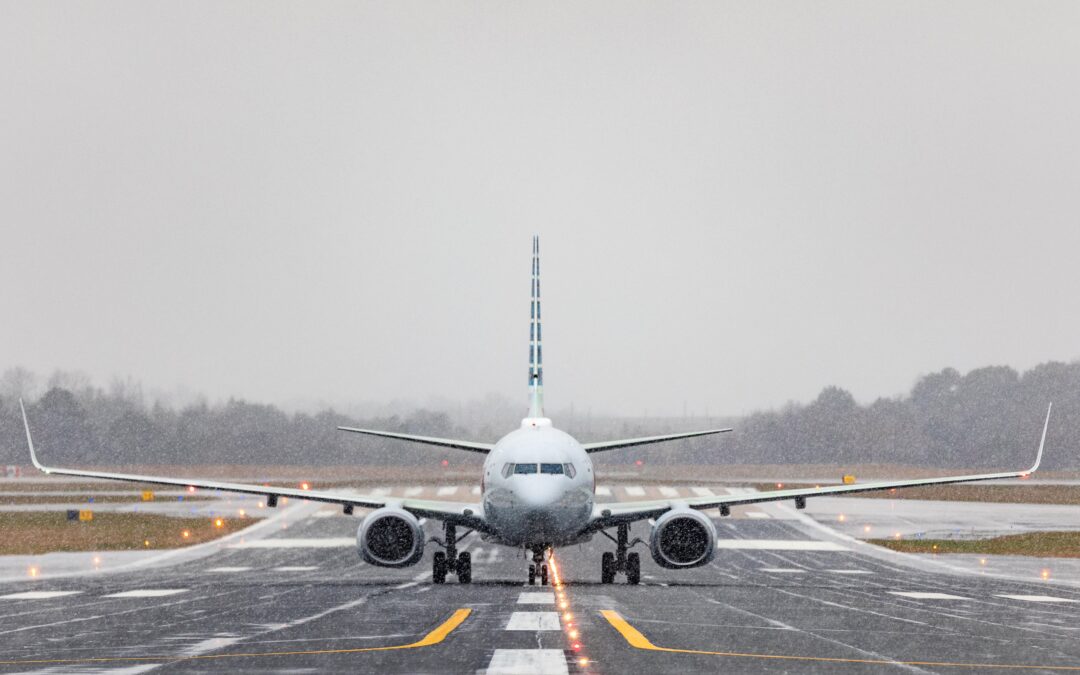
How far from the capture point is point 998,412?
455 ft

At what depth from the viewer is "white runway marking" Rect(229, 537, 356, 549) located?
48469mm

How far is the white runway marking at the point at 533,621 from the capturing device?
65.8 ft

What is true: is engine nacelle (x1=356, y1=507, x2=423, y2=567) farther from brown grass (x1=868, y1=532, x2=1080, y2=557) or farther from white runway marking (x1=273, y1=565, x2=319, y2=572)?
brown grass (x1=868, y1=532, x2=1080, y2=557)

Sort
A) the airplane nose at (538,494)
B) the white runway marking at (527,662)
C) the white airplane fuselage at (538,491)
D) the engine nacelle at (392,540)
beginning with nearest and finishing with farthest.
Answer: the white runway marking at (527,662) < the airplane nose at (538,494) < the white airplane fuselage at (538,491) < the engine nacelle at (392,540)

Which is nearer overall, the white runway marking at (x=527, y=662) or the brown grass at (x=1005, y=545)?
the white runway marking at (x=527, y=662)

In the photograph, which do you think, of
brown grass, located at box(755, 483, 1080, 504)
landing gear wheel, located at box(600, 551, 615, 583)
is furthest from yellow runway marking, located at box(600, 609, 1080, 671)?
brown grass, located at box(755, 483, 1080, 504)

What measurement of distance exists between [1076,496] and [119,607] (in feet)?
235

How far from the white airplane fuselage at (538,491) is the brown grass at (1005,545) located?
19740 mm

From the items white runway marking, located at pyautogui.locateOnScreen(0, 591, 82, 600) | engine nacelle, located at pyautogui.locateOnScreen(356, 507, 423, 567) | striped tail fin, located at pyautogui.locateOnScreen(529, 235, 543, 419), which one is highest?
striped tail fin, located at pyautogui.locateOnScreen(529, 235, 543, 419)

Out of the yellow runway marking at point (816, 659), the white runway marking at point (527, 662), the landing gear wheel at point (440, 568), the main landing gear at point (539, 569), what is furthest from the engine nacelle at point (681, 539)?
the white runway marking at point (527, 662)

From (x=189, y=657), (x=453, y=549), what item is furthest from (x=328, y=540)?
(x=189, y=657)

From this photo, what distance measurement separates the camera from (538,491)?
99.0 ft

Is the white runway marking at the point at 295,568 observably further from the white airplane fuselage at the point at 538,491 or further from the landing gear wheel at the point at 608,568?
the landing gear wheel at the point at 608,568

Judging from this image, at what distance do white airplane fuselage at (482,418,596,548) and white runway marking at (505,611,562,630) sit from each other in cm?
720
